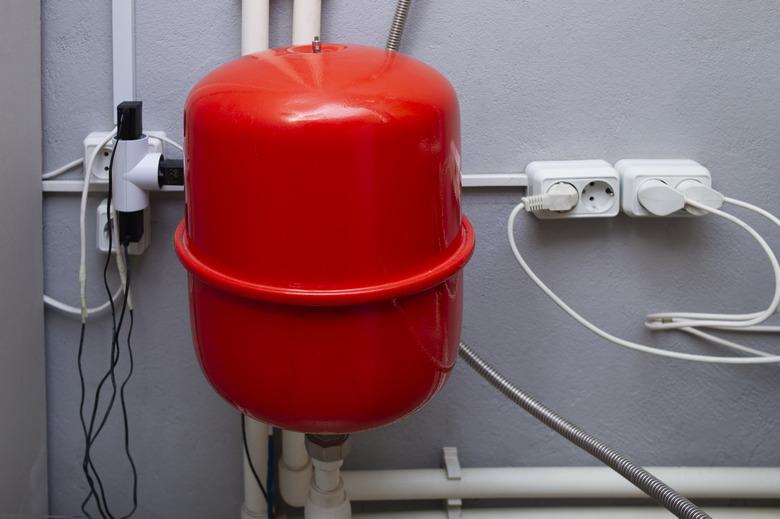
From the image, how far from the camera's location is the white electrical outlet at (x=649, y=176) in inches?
38.8

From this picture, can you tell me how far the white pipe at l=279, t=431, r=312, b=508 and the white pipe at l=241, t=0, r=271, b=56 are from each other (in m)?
0.47

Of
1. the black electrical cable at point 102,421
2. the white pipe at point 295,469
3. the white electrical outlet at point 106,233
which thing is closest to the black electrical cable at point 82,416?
the black electrical cable at point 102,421

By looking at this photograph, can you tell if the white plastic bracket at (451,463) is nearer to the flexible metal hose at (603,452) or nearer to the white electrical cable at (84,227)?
the flexible metal hose at (603,452)

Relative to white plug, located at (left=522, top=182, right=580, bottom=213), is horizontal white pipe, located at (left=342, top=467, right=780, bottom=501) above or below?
below

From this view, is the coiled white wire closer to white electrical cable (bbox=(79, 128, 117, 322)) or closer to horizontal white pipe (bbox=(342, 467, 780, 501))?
white electrical cable (bbox=(79, 128, 117, 322))

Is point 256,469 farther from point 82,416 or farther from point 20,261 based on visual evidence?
point 20,261

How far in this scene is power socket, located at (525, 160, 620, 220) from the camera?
0.98 metres

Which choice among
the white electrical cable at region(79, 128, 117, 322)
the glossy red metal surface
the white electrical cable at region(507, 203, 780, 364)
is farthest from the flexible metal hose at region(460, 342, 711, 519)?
the white electrical cable at region(79, 128, 117, 322)

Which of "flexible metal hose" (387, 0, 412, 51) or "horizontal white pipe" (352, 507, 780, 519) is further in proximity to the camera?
"horizontal white pipe" (352, 507, 780, 519)

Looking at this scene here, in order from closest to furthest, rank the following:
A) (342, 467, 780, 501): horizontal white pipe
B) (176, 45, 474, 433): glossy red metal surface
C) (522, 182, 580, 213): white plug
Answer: (176, 45, 474, 433): glossy red metal surface, (522, 182, 580, 213): white plug, (342, 467, 780, 501): horizontal white pipe

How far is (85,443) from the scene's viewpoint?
43.5 inches

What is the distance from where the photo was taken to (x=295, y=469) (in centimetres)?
107

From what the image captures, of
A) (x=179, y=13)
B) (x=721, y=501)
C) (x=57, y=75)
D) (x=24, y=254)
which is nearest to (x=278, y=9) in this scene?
(x=179, y=13)

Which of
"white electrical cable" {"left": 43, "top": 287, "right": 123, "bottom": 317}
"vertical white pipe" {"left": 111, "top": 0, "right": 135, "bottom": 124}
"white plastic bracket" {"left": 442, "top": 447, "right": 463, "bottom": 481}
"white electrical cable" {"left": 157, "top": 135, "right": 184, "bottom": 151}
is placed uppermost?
"vertical white pipe" {"left": 111, "top": 0, "right": 135, "bottom": 124}
